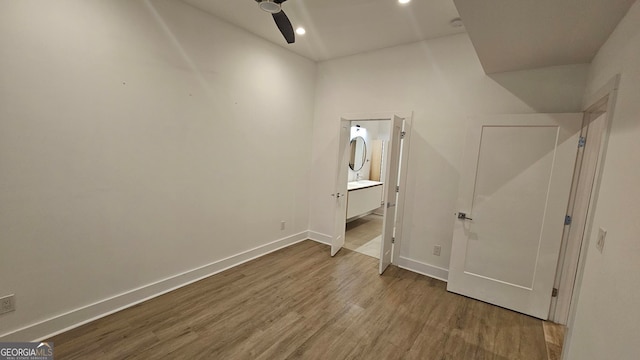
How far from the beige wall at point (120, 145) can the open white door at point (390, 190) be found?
68.4 inches

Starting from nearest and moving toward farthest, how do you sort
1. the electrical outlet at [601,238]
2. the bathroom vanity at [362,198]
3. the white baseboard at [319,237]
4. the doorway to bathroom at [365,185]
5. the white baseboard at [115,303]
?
the electrical outlet at [601,238] < the white baseboard at [115,303] < the white baseboard at [319,237] < the doorway to bathroom at [365,185] < the bathroom vanity at [362,198]

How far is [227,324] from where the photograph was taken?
7.60 ft

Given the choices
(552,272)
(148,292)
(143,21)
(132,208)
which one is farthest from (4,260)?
(552,272)

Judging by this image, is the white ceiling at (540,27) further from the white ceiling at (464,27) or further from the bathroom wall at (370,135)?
the bathroom wall at (370,135)

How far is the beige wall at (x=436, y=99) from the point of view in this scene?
2695mm

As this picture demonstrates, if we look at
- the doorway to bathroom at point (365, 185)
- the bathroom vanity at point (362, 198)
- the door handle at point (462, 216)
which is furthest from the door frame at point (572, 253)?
the bathroom vanity at point (362, 198)

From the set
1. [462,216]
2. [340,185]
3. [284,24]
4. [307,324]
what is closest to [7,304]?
[307,324]

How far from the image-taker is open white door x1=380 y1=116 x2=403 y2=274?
329 centimetres

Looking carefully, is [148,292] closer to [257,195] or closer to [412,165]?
[257,195]

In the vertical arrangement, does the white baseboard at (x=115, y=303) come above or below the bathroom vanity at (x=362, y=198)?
below

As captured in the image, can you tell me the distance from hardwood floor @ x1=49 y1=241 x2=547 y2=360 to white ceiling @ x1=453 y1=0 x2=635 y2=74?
253 cm

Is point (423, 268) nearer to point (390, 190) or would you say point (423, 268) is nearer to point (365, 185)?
point (390, 190)

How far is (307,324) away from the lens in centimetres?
237

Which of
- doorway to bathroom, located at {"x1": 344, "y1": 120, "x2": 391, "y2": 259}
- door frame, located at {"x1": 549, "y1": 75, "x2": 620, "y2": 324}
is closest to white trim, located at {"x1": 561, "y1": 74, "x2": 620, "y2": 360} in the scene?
door frame, located at {"x1": 549, "y1": 75, "x2": 620, "y2": 324}
